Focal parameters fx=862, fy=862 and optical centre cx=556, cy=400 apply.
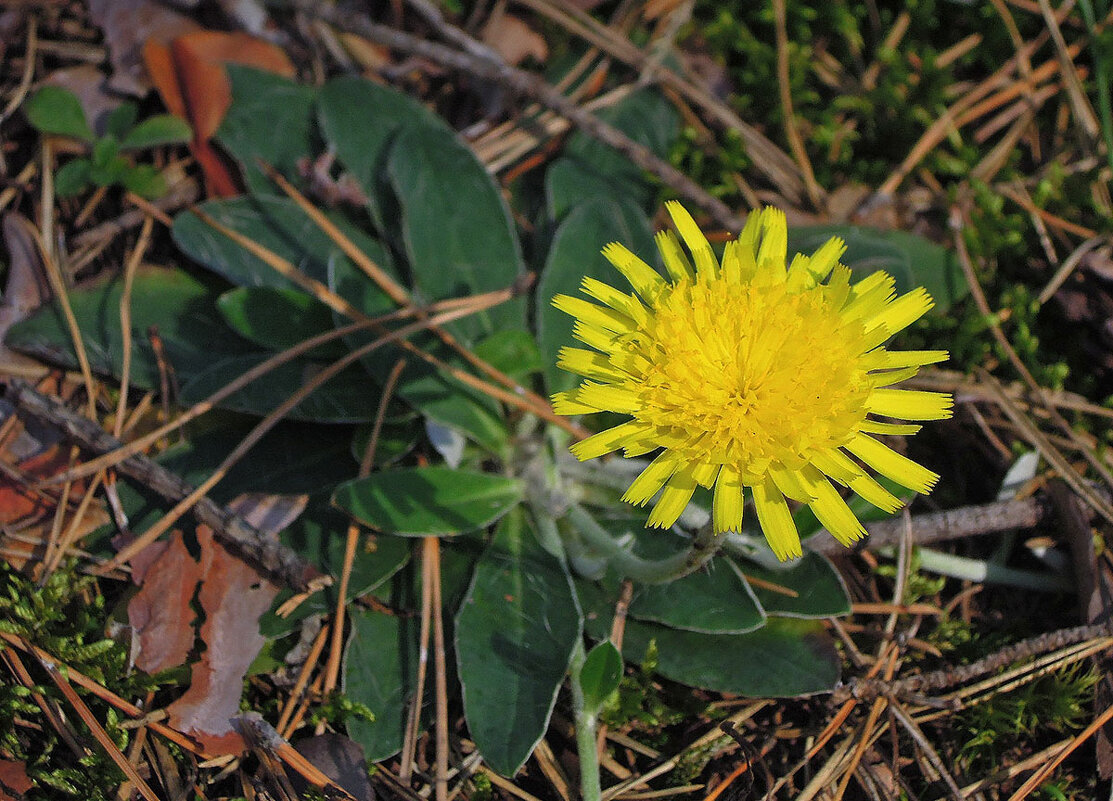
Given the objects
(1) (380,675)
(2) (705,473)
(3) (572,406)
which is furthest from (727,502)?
(1) (380,675)

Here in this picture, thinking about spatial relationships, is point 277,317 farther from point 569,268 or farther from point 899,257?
point 899,257

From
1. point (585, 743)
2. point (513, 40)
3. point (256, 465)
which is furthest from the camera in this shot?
point (513, 40)

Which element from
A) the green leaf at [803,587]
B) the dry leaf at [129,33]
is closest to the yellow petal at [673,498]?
the green leaf at [803,587]

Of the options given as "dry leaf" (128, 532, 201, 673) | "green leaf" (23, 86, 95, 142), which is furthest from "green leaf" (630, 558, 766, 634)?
Answer: "green leaf" (23, 86, 95, 142)

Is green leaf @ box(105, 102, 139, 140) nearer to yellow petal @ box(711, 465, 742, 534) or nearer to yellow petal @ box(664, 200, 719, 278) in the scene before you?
yellow petal @ box(664, 200, 719, 278)

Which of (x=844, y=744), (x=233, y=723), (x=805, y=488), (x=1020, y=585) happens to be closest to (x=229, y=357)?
(x=233, y=723)

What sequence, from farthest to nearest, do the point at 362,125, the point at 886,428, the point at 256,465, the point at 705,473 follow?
the point at 362,125 → the point at 256,465 → the point at 886,428 → the point at 705,473

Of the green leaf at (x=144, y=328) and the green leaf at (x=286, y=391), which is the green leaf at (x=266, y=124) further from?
the green leaf at (x=286, y=391)
